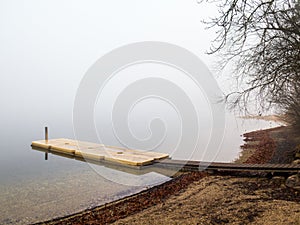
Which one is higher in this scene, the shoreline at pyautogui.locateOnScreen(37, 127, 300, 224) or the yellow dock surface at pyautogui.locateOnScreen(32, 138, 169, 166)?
the yellow dock surface at pyautogui.locateOnScreen(32, 138, 169, 166)

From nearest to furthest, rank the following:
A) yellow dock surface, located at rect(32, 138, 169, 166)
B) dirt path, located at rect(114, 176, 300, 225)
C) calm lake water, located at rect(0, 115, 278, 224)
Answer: dirt path, located at rect(114, 176, 300, 225), calm lake water, located at rect(0, 115, 278, 224), yellow dock surface, located at rect(32, 138, 169, 166)

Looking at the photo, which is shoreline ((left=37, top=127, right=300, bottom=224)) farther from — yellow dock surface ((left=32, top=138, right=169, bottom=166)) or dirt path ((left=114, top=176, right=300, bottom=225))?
yellow dock surface ((left=32, top=138, right=169, bottom=166))

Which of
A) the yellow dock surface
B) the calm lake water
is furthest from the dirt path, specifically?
the yellow dock surface

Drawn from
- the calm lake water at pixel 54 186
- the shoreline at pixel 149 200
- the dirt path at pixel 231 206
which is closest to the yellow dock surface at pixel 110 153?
the calm lake water at pixel 54 186

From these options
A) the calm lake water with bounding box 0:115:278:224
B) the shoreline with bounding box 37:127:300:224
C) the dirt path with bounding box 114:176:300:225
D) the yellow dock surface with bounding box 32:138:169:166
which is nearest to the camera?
the dirt path with bounding box 114:176:300:225

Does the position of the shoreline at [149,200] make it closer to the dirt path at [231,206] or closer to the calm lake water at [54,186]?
the dirt path at [231,206]

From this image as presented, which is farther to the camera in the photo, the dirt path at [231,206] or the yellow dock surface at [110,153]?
the yellow dock surface at [110,153]

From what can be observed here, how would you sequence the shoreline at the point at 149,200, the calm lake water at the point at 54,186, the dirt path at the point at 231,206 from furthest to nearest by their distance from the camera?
the calm lake water at the point at 54,186 → the shoreline at the point at 149,200 → the dirt path at the point at 231,206

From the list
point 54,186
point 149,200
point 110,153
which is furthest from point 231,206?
point 110,153

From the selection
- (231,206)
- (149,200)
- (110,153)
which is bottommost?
(149,200)

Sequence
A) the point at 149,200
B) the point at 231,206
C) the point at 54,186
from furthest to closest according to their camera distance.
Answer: the point at 54,186 → the point at 149,200 → the point at 231,206

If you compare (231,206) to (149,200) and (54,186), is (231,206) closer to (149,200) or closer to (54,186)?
(149,200)

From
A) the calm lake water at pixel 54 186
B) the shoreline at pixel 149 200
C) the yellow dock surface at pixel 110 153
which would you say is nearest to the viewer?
the shoreline at pixel 149 200

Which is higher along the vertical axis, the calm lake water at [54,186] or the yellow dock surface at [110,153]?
the yellow dock surface at [110,153]
